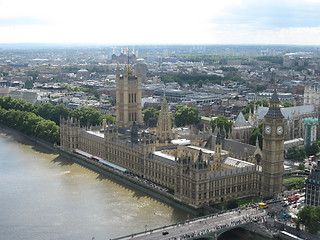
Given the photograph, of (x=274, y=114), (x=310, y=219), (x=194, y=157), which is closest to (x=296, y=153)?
(x=194, y=157)

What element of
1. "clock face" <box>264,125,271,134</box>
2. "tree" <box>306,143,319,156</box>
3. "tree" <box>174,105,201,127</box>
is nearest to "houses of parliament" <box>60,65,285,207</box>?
"clock face" <box>264,125,271,134</box>

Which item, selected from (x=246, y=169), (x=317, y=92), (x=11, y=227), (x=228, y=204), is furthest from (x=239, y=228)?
(x=317, y=92)

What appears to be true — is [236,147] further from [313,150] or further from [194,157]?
[313,150]

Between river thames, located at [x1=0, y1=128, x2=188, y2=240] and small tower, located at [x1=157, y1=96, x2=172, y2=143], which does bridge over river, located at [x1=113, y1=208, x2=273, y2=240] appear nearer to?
river thames, located at [x1=0, y1=128, x2=188, y2=240]

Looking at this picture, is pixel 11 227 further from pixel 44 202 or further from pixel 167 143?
pixel 167 143

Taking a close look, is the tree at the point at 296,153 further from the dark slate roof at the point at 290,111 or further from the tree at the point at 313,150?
the dark slate roof at the point at 290,111

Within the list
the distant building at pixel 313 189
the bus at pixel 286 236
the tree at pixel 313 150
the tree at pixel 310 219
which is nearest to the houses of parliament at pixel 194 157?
the distant building at pixel 313 189
